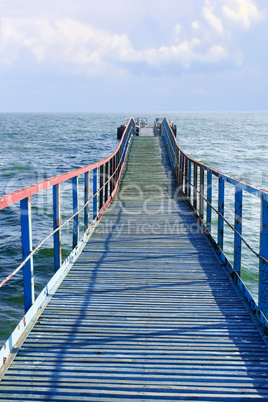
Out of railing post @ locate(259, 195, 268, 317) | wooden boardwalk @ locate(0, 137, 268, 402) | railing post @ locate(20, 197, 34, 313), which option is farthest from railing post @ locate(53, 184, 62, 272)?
railing post @ locate(259, 195, 268, 317)

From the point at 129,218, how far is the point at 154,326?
4435 mm

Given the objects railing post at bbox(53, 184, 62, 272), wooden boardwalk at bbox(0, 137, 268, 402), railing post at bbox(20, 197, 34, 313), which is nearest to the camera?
wooden boardwalk at bbox(0, 137, 268, 402)

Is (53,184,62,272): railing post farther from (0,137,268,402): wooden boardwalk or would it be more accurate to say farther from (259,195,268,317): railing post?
(259,195,268,317): railing post

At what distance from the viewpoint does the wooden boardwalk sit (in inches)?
110

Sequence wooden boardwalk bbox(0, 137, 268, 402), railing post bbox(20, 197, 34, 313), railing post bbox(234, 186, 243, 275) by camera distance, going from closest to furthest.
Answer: wooden boardwalk bbox(0, 137, 268, 402) → railing post bbox(20, 197, 34, 313) → railing post bbox(234, 186, 243, 275)

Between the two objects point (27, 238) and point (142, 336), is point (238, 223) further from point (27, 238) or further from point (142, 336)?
point (27, 238)

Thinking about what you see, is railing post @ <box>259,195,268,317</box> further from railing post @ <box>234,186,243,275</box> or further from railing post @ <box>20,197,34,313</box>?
railing post @ <box>20,197,34,313</box>

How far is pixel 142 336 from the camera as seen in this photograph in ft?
11.3

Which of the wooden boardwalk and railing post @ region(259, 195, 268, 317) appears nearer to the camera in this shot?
the wooden boardwalk

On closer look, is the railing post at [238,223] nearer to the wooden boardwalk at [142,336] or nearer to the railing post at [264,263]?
the wooden boardwalk at [142,336]

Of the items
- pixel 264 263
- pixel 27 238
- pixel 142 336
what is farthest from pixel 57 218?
pixel 264 263

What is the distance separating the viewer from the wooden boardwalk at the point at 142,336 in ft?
9.16

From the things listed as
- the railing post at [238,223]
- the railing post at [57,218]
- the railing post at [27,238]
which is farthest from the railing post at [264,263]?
the railing post at [57,218]

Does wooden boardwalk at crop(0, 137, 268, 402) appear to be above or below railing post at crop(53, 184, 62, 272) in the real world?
below
